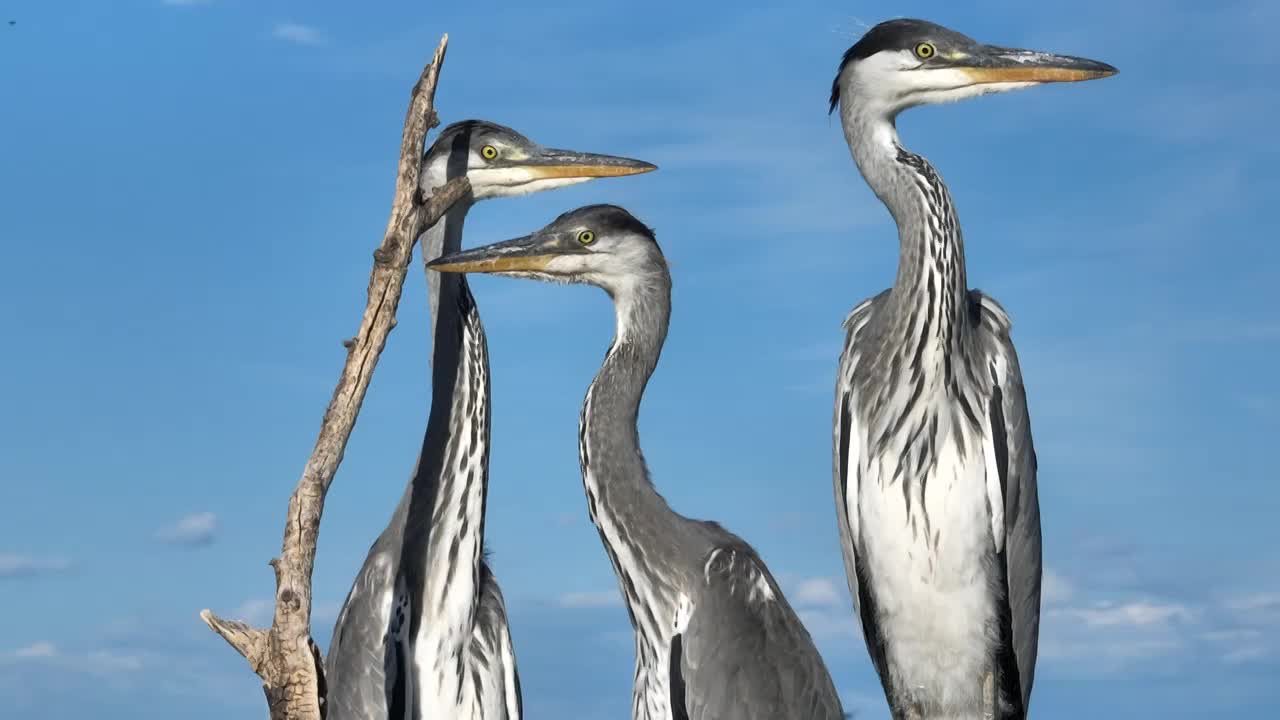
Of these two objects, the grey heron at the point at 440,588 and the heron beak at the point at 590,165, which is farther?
the heron beak at the point at 590,165

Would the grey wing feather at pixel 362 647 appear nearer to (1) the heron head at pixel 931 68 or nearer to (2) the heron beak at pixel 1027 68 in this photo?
(1) the heron head at pixel 931 68

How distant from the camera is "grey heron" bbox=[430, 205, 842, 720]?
7.02 meters

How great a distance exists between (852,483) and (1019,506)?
79 centimetres

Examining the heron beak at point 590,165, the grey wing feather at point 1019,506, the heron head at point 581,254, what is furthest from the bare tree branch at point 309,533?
the grey wing feather at point 1019,506

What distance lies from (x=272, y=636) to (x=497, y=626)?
1.42 meters

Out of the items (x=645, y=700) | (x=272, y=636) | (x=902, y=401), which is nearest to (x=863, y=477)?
(x=902, y=401)

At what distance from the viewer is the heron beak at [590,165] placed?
8.49m

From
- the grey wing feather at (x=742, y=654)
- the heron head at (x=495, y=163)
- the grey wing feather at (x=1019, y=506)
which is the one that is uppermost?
the heron head at (x=495, y=163)

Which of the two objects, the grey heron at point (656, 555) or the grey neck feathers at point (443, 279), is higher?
the grey neck feathers at point (443, 279)

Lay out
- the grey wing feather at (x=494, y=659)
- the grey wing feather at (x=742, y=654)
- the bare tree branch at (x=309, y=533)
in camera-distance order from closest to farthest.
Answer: the bare tree branch at (x=309, y=533), the grey wing feather at (x=742, y=654), the grey wing feather at (x=494, y=659)

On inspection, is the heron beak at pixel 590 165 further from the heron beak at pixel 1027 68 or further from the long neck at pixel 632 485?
the heron beak at pixel 1027 68

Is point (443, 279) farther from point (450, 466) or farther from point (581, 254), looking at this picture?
point (450, 466)

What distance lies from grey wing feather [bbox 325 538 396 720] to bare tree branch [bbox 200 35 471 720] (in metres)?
0.66

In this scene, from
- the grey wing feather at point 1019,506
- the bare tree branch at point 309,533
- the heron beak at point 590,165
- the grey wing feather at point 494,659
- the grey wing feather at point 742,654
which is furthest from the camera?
the heron beak at point 590,165
